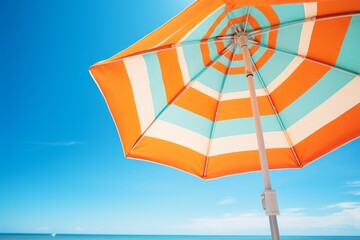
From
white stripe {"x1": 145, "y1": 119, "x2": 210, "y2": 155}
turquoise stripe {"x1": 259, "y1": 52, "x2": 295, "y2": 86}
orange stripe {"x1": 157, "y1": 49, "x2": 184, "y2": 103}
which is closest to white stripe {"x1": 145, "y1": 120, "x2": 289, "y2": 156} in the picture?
white stripe {"x1": 145, "y1": 119, "x2": 210, "y2": 155}

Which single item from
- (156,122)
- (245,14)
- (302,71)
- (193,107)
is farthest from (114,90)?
→ (302,71)

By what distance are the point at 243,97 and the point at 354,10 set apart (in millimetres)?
1108

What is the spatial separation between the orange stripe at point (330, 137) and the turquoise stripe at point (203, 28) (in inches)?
53.8

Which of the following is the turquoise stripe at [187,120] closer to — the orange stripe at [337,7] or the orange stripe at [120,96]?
the orange stripe at [120,96]

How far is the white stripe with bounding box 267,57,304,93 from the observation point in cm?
220

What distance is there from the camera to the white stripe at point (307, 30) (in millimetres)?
1759

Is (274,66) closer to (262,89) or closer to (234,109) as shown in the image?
(262,89)

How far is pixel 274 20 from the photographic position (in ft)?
6.56

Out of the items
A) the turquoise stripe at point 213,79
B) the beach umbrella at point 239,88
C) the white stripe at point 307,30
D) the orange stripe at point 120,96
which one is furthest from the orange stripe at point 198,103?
the white stripe at point 307,30

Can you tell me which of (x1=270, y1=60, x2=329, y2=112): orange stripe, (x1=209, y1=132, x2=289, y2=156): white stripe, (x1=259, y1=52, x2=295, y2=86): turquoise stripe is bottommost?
(x1=209, y1=132, x2=289, y2=156): white stripe

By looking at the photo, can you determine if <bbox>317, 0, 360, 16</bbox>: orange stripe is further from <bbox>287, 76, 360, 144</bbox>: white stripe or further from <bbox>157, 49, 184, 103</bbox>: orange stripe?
<bbox>157, 49, 184, 103</bbox>: orange stripe

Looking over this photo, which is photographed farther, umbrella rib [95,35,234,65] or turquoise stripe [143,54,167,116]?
turquoise stripe [143,54,167,116]

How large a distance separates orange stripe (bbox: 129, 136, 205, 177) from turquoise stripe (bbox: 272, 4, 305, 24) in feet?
4.67

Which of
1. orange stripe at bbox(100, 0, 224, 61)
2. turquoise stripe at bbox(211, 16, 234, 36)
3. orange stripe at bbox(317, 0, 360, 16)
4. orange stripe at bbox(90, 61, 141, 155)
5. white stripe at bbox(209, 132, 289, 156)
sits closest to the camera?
orange stripe at bbox(100, 0, 224, 61)
